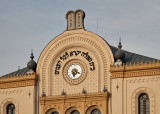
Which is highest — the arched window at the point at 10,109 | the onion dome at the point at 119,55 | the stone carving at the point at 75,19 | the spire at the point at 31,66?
the stone carving at the point at 75,19

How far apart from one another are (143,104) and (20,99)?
13.6m

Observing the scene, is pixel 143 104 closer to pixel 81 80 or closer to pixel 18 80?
pixel 81 80

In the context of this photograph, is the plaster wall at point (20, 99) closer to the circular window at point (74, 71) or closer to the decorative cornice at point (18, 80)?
the decorative cornice at point (18, 80)

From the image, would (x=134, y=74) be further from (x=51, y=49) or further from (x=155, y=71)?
(x=51, y=49)

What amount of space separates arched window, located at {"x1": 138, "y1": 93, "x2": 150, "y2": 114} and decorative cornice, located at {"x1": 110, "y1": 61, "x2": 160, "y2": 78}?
2.11 meters

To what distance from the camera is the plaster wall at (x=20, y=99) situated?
58197 millimetres

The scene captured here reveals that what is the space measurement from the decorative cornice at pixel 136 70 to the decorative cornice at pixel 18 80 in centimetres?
899

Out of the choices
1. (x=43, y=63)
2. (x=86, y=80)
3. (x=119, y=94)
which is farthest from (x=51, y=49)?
(x=119, y=94)

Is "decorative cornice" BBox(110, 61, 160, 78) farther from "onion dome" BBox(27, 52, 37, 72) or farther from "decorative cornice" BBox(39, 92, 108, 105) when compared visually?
"onion dome" BBox(27, 52, 37, 72)

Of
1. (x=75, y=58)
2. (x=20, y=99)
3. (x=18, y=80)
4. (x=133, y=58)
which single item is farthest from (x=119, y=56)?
(x=20, y=99)

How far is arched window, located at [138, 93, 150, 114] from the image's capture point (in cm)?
5316

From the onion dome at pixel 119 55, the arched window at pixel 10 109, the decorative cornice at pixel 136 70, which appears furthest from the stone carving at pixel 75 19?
the arched window at pixel 10 109

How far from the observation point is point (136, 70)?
54.1 m

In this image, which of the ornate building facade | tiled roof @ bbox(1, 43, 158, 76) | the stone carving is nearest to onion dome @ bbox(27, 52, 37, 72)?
the ornate building facade
